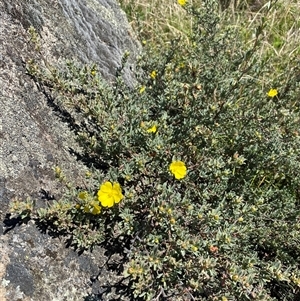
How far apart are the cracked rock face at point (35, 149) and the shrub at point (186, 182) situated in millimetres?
102

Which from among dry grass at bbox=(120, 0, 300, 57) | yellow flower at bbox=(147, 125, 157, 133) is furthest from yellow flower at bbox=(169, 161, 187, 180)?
dry grass at bbox=(120, 0, 300, 57)

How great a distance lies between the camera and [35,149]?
2072 mm

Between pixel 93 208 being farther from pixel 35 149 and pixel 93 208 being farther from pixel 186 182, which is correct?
pixel 186 182

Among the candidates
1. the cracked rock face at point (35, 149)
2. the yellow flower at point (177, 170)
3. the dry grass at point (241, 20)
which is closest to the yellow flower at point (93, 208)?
the cracked rock face at point (35, 149)

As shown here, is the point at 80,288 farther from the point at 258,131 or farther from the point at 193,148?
the point at 258,131

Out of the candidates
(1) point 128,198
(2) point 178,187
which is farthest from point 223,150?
(1) point 128,198

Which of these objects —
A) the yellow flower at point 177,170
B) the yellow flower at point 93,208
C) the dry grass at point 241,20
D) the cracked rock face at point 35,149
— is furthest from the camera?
the dry grass at point 241,20

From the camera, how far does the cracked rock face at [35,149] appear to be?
1.78m

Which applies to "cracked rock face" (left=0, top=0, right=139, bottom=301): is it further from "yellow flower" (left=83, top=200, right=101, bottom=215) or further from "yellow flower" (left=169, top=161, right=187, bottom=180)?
"yellow flower" (left=169, top=161, right=187, bottom=180)

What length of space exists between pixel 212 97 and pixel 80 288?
144 centimetres

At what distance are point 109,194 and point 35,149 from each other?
452 mm

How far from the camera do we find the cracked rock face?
1.78 meters

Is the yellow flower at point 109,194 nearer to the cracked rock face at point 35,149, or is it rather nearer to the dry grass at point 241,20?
the cracked rock face at point 35,149

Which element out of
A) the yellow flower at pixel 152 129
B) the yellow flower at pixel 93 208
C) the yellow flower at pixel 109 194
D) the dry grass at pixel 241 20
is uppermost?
the yellow flower at pixel 152 129
